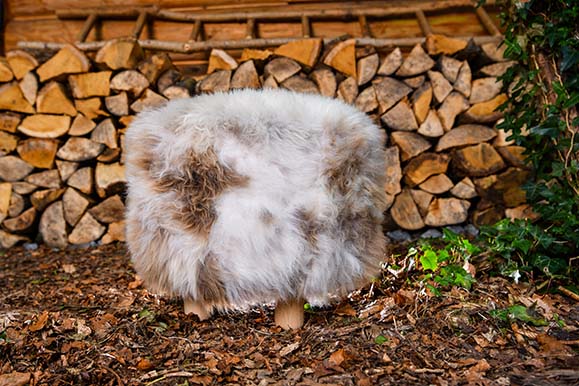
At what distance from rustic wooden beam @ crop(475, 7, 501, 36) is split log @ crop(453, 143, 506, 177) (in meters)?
0.81

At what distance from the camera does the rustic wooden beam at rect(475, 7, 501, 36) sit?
313 cm

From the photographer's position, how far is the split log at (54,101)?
2967 mm

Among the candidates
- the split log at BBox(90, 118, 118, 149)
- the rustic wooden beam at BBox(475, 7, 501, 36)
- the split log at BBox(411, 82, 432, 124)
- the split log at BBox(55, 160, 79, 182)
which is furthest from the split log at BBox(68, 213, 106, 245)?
the rustic wooden beam at BBox(475, 7, 501, 36)

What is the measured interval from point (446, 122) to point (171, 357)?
226cm

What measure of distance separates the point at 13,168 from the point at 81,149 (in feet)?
1.63

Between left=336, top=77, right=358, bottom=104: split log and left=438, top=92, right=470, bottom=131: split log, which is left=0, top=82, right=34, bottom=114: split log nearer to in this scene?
left=336, top=77, right=358, bottom=104: split log

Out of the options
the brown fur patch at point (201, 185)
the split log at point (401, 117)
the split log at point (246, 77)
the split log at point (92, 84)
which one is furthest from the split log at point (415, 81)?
the brown fur patch at point (201, 185)

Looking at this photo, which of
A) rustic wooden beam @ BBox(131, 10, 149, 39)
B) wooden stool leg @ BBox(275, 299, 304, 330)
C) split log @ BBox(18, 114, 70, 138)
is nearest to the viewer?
wooden stool leg @ BBox(275, 299, 304, 330)

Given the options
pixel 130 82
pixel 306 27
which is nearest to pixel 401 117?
pixel 306 27

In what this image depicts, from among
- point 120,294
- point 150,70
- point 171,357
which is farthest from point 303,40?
point 171,357

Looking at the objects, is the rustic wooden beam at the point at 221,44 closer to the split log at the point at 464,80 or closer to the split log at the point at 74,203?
the split log at the point at 464,80

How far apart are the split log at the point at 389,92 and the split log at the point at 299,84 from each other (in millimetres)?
400

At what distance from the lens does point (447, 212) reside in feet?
9.83

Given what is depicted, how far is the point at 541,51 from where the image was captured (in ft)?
6.58
